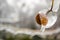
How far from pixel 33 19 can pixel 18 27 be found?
3.2 inches

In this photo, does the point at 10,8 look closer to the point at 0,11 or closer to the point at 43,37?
the point at 0,11

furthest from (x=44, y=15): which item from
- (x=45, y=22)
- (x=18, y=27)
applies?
(x=18, y=27)

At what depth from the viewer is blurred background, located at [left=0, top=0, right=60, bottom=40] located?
579 millimetres

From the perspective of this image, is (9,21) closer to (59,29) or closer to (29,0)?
(29,0)

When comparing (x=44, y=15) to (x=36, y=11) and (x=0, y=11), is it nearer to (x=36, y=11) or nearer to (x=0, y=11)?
(x=36, y=11)

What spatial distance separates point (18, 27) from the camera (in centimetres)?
59

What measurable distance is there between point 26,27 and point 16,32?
0.18 ft

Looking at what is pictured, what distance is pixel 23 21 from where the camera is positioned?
590 millimetres

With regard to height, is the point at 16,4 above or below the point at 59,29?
above

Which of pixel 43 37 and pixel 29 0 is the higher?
pixel 29 0

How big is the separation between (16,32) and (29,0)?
166mm

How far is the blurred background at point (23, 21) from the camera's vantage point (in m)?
0.58

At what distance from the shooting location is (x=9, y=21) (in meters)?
0.59

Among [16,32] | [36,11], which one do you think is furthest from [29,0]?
[16,32]
